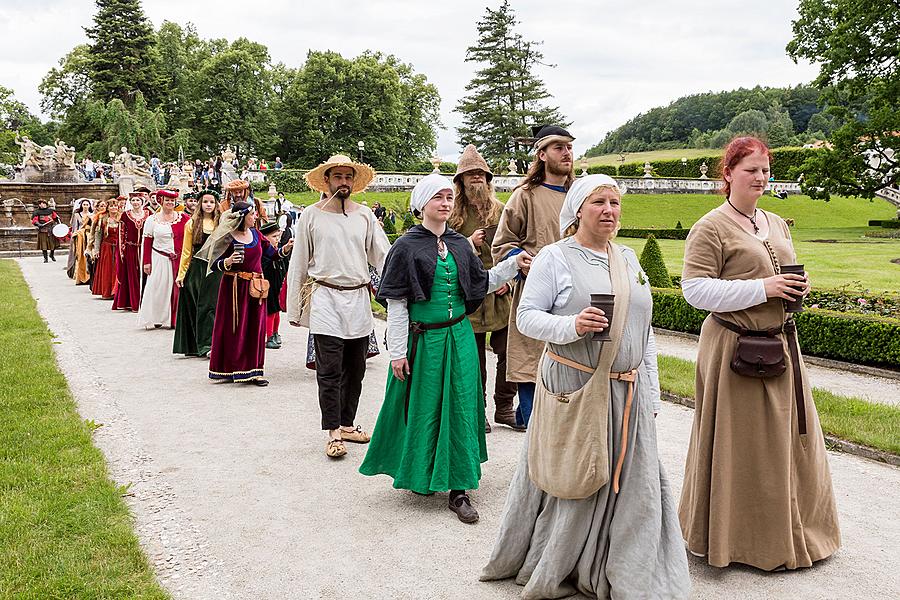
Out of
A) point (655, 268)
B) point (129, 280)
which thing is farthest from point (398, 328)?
point (129, 280)

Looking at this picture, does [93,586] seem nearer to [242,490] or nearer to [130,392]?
[242,490]

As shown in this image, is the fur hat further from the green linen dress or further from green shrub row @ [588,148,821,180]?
green shrub row @ [588,148,821,180]

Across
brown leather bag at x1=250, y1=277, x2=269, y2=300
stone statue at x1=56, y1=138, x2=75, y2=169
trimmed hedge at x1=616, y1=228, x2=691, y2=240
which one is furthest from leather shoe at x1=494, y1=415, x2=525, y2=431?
stone statue at x1=56, y1=138, x2=75, y2=169

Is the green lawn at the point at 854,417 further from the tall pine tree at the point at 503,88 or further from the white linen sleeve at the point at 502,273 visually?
the tall pine tree at the point at 503,88

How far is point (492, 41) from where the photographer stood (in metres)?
62.2

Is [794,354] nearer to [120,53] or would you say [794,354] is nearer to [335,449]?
[335,449]

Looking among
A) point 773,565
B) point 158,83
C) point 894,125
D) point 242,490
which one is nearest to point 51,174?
point 158,83

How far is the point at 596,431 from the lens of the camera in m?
3.36

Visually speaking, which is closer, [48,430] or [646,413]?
[646,413]

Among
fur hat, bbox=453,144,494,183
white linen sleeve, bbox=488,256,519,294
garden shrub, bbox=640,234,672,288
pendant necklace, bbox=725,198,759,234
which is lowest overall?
garden shrub, bbox=640,234,672,288

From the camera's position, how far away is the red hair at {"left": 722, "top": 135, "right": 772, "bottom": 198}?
3.89 m

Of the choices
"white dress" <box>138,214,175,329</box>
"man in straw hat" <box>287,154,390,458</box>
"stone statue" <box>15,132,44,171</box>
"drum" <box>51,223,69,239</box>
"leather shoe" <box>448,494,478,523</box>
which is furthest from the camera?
"stone statue" <box>15,132,44,171</box>

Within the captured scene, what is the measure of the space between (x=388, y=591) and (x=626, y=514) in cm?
116

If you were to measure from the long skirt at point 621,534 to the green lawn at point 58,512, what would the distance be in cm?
176
